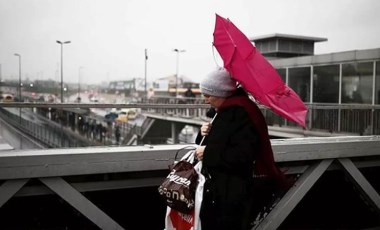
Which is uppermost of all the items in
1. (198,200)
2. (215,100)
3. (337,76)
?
(337,76)

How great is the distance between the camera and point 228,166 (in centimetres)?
221

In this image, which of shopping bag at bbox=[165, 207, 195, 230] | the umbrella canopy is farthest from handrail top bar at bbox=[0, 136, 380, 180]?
the umbrella canopy

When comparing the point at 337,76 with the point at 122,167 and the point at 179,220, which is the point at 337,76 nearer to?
the point at 122,167

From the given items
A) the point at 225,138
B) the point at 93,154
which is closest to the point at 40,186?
the point at 93,154

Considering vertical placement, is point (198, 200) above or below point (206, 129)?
below

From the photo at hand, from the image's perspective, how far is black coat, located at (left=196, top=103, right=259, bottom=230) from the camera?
2.22m

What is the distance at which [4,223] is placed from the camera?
293cm

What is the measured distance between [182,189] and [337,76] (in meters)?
18.9

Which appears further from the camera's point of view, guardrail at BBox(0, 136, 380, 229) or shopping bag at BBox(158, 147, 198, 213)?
guardrail at BBox(0, 136, 380, 229)

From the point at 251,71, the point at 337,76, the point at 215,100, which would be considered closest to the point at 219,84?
the point at 215,100

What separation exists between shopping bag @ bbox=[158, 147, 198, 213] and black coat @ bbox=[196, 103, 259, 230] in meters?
0.09

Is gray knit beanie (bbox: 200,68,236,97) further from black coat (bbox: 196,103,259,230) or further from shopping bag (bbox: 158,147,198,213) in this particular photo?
shopping bag (bbox: 158,147,198,213)

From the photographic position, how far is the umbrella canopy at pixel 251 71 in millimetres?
2186

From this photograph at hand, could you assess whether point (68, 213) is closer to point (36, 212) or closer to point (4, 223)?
point (36, 212)
